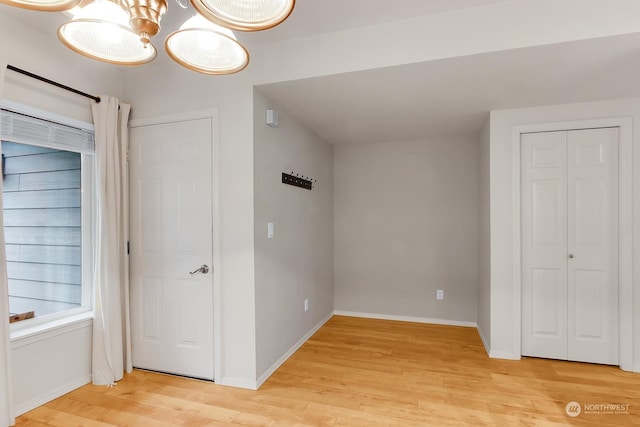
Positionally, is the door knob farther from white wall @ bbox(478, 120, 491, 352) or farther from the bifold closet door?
the bifold closet door

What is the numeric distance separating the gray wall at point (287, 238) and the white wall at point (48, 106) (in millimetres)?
1341

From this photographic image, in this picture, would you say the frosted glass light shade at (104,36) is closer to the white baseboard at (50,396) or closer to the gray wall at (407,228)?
the white baseboard at (50,396)

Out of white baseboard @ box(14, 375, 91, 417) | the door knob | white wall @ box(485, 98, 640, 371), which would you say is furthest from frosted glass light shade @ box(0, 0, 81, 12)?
white wall @ box(485, 98, 640, 371)

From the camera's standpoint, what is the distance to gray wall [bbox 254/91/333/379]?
2746mm

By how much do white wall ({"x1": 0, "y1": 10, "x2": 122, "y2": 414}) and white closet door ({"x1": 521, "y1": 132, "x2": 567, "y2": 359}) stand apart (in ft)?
12.3

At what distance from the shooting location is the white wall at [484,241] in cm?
331

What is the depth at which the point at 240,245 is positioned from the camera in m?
2.67

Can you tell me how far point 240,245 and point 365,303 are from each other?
243 centimetres

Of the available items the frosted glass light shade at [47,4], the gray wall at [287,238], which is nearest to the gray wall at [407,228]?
the gray wall at [287,238]

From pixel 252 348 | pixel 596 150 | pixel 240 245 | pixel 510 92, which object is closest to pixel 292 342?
pixel 252 348

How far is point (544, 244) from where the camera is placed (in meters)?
3.16

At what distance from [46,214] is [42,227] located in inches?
4.0

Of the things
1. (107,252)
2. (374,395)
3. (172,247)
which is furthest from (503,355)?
(107,252)

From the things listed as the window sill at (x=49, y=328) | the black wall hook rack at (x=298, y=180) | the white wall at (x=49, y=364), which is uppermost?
the black wall hook rack at (x=298, y=180)
